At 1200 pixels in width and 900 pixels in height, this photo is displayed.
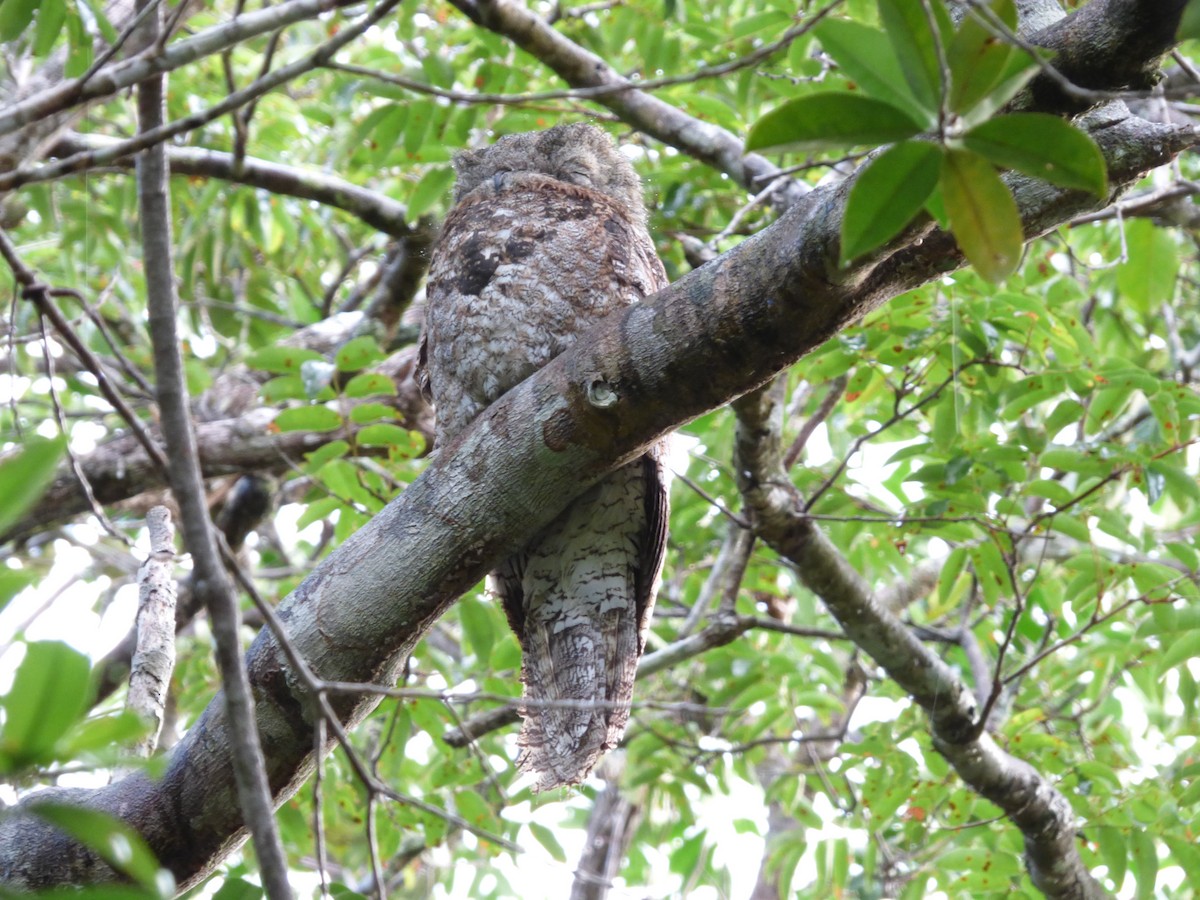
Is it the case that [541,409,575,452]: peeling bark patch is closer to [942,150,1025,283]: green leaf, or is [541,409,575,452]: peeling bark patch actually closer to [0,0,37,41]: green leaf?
[942,150,1025,283]: green leaf

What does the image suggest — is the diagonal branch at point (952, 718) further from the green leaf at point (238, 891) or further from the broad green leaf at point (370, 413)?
the green leaf at point (238, 891)

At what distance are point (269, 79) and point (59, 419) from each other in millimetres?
699

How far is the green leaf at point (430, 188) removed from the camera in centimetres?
407

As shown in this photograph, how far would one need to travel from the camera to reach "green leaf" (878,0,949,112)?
1242 millimetres

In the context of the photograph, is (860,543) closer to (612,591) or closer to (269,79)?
(612,591)

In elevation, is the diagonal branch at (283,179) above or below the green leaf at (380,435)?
above

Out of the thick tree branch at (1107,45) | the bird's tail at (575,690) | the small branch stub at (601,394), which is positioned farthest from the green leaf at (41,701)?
the bird's tail at (575,690)

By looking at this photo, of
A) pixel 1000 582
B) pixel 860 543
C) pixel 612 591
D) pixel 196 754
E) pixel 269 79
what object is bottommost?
pixel 196 754

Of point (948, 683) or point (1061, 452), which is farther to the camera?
point (948, 683)

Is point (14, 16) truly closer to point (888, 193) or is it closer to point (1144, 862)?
point (888, 193)

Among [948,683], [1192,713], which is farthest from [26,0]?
[1192,713]

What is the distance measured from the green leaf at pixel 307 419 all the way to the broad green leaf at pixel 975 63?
228 centimetres

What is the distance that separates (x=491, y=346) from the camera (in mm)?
2877

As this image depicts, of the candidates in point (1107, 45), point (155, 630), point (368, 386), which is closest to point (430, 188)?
point (368, 386)
